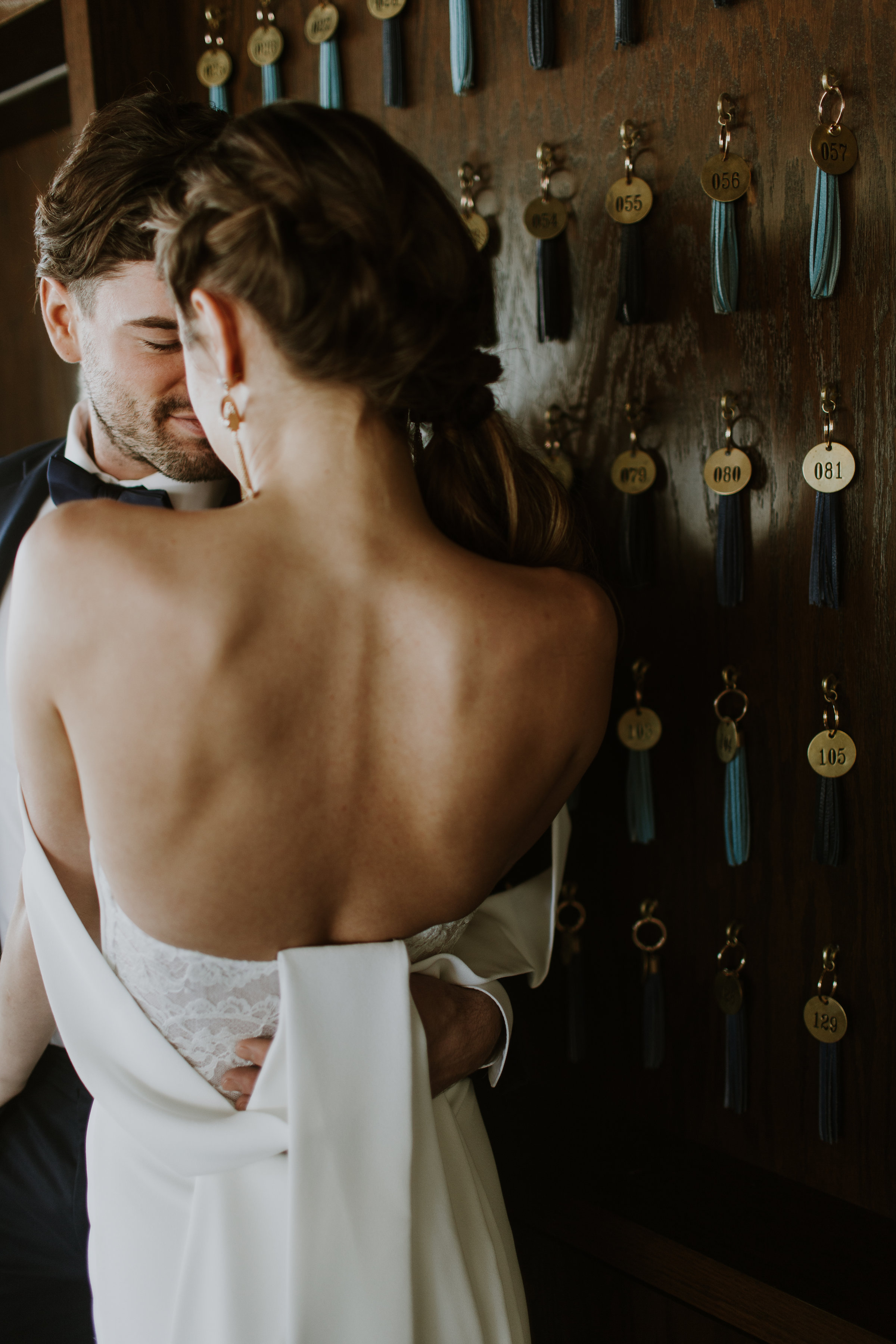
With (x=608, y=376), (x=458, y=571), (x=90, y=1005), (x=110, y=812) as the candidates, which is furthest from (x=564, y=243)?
(x=90, y=1005)

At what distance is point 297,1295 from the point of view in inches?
29.0

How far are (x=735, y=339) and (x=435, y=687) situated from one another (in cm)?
71

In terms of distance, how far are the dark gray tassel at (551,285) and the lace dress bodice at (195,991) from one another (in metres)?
0.88

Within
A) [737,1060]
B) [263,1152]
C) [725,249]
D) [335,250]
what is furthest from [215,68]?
[737,1060]

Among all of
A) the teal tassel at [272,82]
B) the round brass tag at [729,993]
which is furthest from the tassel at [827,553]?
the teal tassel at [272,82]

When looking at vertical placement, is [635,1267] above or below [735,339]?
below

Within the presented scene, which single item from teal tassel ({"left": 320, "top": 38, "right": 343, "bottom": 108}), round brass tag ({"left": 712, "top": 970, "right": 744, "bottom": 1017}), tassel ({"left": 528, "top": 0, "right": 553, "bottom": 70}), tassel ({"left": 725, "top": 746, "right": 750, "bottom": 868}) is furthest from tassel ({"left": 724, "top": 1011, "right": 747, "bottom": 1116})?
teal tassel ({"left": 320, "top": 38, "right": 343, "bottom": 108})

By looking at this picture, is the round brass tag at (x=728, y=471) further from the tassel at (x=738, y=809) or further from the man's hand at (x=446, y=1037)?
the man's hand at (x=446, y=1037)

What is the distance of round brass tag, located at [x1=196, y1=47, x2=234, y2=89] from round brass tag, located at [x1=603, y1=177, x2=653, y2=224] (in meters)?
0.71

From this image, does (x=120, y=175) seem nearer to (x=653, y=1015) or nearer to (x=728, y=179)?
(x=728, y=179)

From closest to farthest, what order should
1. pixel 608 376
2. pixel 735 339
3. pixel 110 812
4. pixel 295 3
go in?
1. pixel 110 812
2. pixel 735 339
3. pixel 608 376
4. pixel 295 3

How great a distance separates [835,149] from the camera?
3.49 feet

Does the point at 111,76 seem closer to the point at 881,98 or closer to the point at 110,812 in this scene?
the point at 881,98

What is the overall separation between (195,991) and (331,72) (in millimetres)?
1265
